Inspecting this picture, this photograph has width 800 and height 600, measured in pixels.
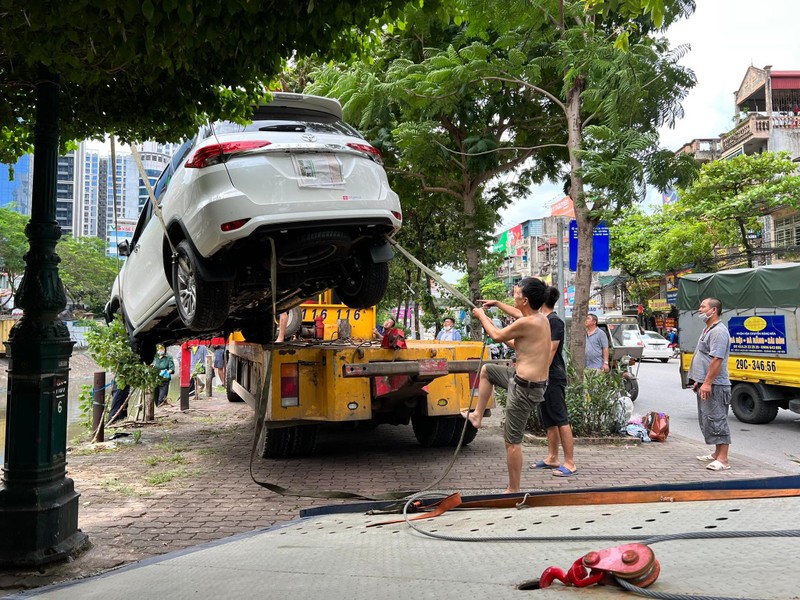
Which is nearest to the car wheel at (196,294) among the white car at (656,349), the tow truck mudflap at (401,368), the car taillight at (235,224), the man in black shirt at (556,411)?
the car taillight at (235,224)

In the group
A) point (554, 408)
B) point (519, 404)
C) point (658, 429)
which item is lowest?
point (658, 429)

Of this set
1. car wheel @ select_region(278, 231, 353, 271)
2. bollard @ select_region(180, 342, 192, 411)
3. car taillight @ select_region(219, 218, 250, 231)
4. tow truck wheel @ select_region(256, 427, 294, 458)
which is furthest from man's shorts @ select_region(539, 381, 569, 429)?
bollard @ select_region(180, 342, 192, 411)

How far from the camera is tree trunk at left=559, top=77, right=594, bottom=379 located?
8.20 meters

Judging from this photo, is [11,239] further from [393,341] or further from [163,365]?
[393,341]

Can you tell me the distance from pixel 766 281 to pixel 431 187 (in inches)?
247

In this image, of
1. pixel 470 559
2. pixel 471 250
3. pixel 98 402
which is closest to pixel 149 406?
pixel 98 402

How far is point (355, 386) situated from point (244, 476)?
4.99ft

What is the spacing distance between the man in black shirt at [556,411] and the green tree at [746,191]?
19875 millimetres

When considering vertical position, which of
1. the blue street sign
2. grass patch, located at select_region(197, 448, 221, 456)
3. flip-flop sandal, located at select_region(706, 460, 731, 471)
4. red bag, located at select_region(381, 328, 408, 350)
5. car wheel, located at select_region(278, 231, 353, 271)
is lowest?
grass patch, located at select_region(197, 448, 221, 456)

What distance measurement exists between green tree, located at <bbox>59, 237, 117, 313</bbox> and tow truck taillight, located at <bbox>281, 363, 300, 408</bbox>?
45.9 meters

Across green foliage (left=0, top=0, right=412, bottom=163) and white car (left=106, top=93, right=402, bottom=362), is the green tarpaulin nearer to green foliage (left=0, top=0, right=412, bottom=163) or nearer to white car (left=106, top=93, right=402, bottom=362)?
white car (left=106, top=93, right=402, bottom=362)

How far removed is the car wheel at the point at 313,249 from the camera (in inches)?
183

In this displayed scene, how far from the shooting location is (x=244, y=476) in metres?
6.35

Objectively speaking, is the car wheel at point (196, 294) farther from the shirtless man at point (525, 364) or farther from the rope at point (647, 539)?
the rope at point (647, 539)
